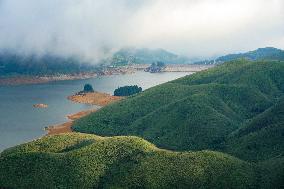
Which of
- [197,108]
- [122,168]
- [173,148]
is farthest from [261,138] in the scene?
[197,108]

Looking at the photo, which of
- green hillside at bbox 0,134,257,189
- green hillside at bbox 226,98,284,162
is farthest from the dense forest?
green hillside at bbox 226,98,284,162

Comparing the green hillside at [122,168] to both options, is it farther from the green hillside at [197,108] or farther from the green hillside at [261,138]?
the green hillside at [197,108]

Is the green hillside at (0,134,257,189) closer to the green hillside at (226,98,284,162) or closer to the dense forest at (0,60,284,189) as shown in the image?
the dense forest at (0,60,284,189)

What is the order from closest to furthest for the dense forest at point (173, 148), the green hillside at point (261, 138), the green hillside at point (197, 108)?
1. the dense forest at point (173, 148)
2. the green hillside at point (261, 138)
3. the green hillside at point (197, 108)

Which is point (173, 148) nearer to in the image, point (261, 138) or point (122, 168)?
point (261, 138)

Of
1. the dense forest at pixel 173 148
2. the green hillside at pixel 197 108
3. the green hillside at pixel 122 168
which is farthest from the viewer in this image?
the green hillside at pixel 197 108

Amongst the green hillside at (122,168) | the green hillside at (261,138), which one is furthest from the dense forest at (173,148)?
the green hillside at (261,138)
